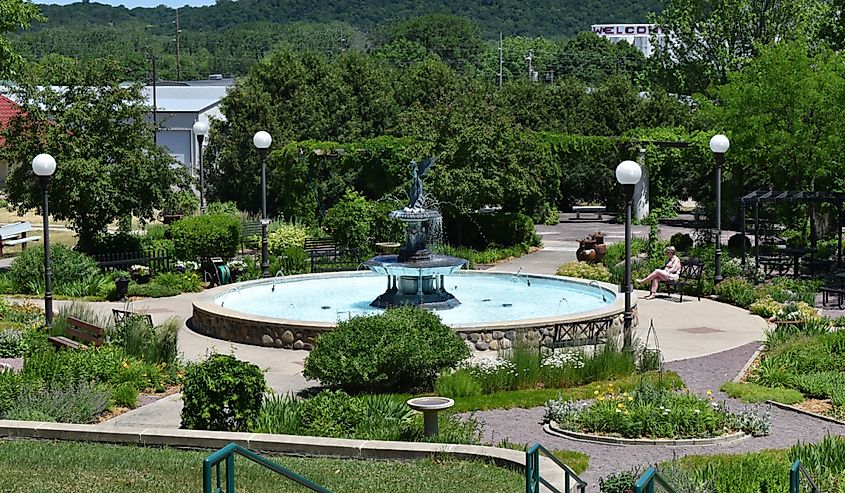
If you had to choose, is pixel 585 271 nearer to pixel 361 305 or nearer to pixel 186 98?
pixel 361 305

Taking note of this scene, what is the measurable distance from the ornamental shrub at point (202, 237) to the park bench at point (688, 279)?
32.2 ft

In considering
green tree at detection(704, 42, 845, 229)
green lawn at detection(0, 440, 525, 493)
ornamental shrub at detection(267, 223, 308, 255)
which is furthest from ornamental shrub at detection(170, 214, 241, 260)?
green lawn at detection(0, 440, 525, 493)

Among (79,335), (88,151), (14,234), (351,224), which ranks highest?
(88,151)

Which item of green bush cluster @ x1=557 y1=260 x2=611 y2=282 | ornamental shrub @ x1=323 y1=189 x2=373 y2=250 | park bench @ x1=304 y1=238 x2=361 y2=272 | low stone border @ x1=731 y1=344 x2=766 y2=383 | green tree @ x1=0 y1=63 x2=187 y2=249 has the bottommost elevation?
low stone border @ x1=731 y1=344 x2=766 y2=383

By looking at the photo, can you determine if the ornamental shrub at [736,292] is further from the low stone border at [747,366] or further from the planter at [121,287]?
the planter at [121,287]

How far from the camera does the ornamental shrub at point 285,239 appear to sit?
29.5 m

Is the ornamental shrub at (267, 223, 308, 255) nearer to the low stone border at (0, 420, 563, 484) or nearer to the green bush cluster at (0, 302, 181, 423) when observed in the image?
the green bush cluster at (0, 302, 181, 423)

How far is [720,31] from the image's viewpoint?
170 feet

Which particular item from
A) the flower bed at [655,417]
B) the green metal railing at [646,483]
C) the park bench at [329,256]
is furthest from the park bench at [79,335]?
the green metal railing at [646,483]

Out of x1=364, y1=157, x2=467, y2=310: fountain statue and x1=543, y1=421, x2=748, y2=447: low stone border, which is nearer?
x1=543, y1=421, x2=748, y2=447: low stone border

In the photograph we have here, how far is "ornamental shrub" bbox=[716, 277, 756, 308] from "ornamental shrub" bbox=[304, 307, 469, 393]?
865cm

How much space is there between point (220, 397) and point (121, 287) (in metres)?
11.7

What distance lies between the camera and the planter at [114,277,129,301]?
75.4 feet

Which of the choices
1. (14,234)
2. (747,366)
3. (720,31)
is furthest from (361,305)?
(720,31)
